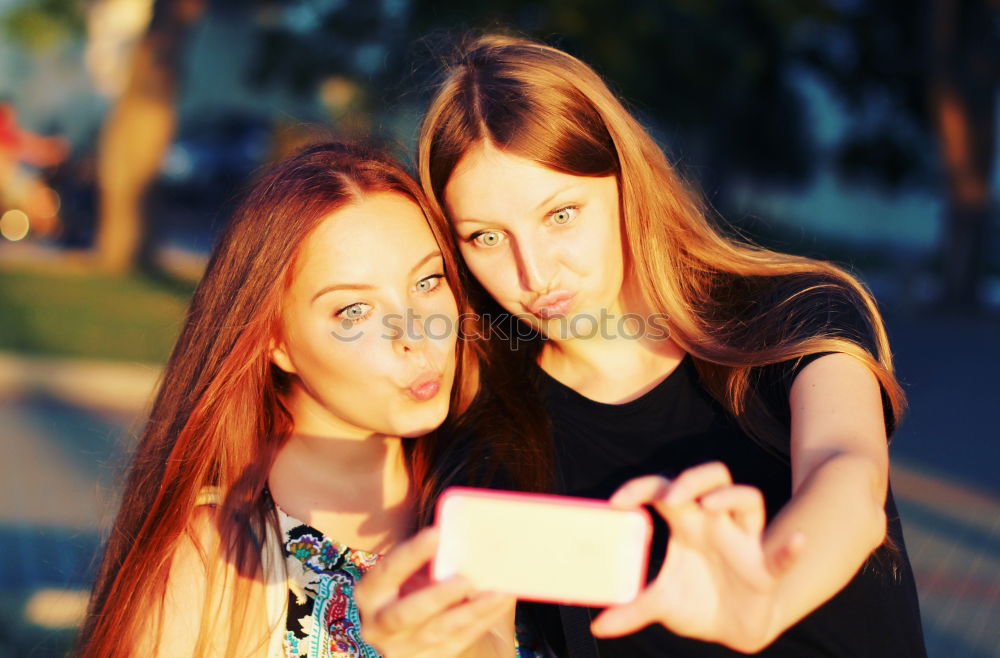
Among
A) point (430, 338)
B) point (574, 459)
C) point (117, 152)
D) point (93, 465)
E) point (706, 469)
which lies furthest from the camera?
point (117, 152)

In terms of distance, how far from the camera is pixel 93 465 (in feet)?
23.0

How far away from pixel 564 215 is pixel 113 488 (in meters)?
→ 1.68

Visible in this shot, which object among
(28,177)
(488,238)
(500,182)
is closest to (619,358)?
(488,238)

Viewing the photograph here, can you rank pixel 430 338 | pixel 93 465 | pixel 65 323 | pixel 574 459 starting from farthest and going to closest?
pixel 65 323
pixel 93 465
pixel 574 459
pixel 430 338

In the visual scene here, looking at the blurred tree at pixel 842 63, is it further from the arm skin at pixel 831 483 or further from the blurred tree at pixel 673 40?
the arm skin at pixel 831 483

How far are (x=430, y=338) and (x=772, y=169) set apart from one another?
29804mm

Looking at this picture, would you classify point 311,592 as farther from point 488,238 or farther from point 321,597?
point 488,238

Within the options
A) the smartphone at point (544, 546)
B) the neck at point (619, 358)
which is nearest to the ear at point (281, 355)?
the neck at point (619, 358)

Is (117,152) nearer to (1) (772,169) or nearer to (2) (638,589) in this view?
(2) (638,589)

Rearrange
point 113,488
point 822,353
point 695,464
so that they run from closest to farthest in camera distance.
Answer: point 822,353 → point 695,464 → point 113,488

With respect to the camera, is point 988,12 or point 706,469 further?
point 988,12

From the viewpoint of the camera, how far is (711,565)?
5.60 ft

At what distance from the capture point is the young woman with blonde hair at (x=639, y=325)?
2.46 meters

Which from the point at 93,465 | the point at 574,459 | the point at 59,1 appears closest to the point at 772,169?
the point at 59,1
